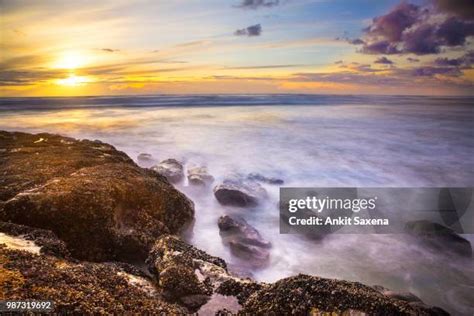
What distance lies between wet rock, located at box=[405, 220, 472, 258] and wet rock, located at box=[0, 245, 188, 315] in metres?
2.67

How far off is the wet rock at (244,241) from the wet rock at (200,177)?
3.06 ft

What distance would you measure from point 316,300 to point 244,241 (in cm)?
157

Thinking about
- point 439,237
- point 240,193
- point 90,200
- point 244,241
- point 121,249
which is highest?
point 90,200

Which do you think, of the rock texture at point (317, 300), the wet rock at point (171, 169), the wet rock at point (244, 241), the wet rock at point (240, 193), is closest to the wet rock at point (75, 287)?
the rock texture at point (317, 300)

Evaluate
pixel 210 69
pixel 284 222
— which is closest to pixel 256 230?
pixel 284 222

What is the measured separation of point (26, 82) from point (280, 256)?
351 cm

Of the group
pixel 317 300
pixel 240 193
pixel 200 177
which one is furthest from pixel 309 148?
pixel 317 300

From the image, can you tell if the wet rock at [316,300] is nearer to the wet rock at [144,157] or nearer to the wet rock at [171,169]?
the wet rock at [171,169]

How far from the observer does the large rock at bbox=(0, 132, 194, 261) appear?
3.15 m

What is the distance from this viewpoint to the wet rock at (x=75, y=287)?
7.18 ft

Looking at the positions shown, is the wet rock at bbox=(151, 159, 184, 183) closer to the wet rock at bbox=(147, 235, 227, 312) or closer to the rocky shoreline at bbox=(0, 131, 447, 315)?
the rocky shoreline at bbox=(0, 131, 447, 315)

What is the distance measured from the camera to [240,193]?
4602 millimetres

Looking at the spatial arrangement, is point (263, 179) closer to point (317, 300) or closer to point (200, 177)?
point (200, 177)

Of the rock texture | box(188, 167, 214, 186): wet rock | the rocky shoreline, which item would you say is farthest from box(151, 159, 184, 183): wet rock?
the rock texture
